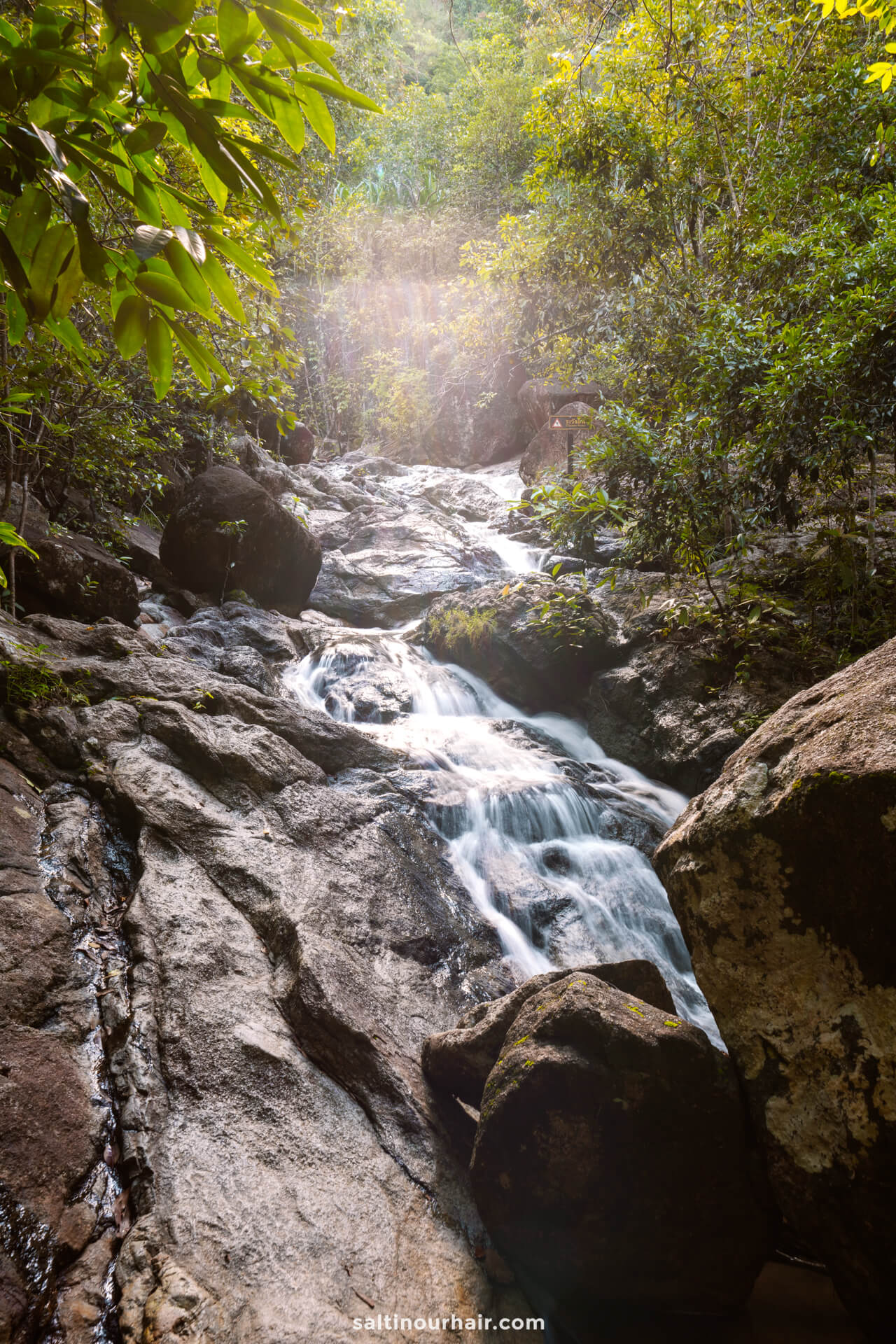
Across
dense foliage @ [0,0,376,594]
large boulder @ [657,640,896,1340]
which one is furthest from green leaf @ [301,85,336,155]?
large boulder @ [657,640,896,1340]

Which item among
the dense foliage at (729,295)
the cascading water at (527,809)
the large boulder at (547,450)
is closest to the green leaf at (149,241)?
the dense foliage at (729,295)

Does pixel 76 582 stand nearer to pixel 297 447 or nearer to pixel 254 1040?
pixel 254 1040

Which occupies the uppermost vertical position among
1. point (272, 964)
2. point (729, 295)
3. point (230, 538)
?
point (729, 295)

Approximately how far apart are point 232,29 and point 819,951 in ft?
9.83

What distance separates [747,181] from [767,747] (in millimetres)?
8664

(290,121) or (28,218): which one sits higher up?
(290,121)

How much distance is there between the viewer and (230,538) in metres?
10.3

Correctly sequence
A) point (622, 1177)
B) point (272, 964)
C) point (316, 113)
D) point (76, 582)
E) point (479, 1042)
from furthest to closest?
point (76, 582), point (272, 964), point (479, 1042), point (622, 1177), point (316, 113)

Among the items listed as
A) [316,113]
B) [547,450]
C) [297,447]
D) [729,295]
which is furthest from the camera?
[297,447]

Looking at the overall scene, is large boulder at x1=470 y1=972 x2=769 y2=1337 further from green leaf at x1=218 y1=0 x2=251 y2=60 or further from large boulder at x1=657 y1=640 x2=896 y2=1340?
green leaf at x1=218 y1=0 x2=251 y2=60

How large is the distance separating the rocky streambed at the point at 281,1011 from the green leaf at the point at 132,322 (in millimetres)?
2460

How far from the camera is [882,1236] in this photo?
213 cm

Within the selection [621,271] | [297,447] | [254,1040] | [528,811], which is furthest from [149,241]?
[297,447]

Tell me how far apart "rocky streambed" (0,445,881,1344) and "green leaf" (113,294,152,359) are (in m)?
A: 2.46
